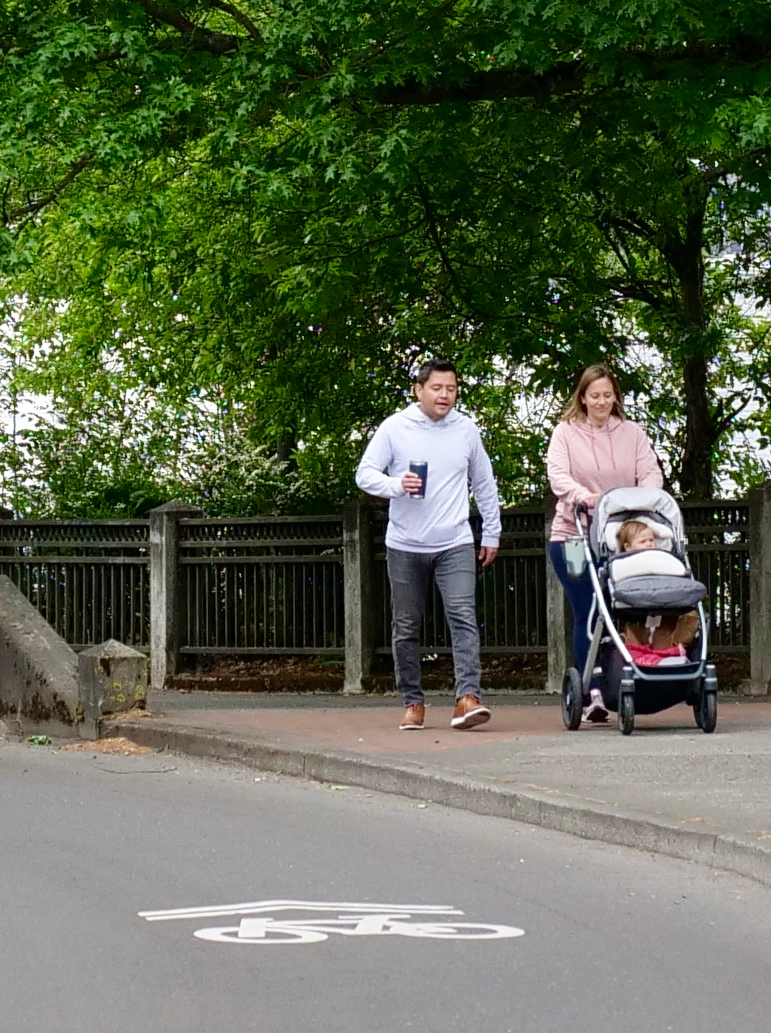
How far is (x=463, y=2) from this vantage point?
46.3ft

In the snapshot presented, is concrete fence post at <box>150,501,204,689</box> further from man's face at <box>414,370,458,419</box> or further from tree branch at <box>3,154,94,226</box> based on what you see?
man's face at <box>414,370,458,419</box>

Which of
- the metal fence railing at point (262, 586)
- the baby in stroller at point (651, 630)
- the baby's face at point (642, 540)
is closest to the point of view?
the baby in stroller at point (651, 630)

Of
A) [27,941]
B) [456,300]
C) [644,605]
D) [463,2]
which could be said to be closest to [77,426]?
[456,300]

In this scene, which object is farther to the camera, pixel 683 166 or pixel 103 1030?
pixel 683 166

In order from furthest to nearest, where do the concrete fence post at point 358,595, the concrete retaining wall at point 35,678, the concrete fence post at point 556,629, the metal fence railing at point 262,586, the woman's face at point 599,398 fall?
1. the metal fence railing at point 262,586
2. the concrete fence post at point 358,595
3. the concrete fence post at point 556,629
4. the concrete retaining wall at point 35,678
5. the woman's face at point 599,398

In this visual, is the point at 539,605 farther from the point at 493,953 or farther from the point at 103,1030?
the point at 103,1030

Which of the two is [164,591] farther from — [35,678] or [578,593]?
[578,593]

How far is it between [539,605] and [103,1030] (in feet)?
34.5

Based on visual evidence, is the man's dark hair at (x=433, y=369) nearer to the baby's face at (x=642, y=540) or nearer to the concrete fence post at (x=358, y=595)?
the baby's face at (x=642, y=540)

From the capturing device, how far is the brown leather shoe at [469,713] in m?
11.0

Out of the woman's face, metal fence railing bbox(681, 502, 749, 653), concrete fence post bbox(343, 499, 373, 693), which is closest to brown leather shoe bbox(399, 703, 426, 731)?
the woman's face

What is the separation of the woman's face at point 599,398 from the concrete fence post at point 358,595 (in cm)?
480

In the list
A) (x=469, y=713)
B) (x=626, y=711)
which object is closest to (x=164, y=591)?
(x=469, y=713)

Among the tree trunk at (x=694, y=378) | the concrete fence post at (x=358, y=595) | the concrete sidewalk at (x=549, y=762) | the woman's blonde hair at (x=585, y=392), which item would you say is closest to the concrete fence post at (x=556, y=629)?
the concrete sidewalk at (x=549, y=762)
